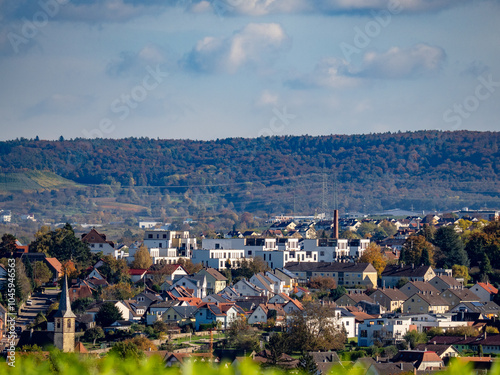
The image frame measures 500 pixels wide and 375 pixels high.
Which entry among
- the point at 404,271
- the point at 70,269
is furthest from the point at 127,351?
the point at 404,271

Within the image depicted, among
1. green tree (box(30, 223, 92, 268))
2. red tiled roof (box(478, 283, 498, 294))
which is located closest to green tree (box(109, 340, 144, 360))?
green tree (box(30, 223, 92, 268))

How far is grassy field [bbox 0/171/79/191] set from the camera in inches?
5517

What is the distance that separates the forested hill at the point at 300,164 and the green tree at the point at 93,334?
113 metres

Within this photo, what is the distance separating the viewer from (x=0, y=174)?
14112cm

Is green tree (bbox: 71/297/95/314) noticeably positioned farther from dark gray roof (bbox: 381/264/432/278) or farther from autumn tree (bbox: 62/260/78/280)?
dark gray roof (bbox: 381/264/432/278)

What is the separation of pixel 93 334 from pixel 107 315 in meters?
2.28

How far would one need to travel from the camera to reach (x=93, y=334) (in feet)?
111

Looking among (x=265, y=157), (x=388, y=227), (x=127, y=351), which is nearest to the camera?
(x=127, y=351)

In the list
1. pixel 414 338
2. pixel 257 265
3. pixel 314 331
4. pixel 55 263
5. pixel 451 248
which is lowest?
pixel 414 338

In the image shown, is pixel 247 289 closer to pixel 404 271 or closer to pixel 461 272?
pixel 404 271

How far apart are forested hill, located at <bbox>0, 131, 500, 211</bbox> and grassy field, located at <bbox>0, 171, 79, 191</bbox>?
52.5 inches

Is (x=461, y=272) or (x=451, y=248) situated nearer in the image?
(x=461, y=272)

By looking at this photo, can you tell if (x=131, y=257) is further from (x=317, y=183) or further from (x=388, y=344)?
(x=317, y=183)

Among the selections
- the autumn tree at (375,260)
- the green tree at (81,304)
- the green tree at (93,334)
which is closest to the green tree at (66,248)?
the green tree at (81,304)
